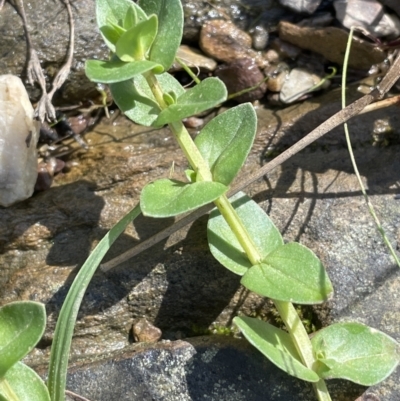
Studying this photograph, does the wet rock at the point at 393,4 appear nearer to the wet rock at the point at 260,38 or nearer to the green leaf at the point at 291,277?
the wet rock at the point at 260,38

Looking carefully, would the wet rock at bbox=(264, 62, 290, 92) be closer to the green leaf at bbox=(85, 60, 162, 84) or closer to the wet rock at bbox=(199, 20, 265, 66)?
the wet rock at bbox=(199, 20, 265, 66)

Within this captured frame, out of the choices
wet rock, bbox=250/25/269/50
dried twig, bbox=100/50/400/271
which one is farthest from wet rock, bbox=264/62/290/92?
dried twig, bbox=100/50/400/271

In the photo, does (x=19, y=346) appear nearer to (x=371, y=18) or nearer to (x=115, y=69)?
(x=115, y=69)

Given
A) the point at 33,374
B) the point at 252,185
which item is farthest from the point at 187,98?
the point at 33,374

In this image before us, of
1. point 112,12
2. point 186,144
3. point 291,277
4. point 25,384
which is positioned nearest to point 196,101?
point 186,144

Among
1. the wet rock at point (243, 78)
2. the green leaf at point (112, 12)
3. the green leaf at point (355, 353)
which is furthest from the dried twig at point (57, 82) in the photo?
the green leaf at point (355, 353)
